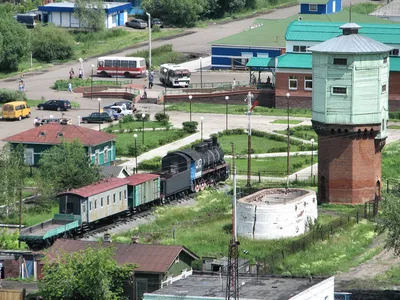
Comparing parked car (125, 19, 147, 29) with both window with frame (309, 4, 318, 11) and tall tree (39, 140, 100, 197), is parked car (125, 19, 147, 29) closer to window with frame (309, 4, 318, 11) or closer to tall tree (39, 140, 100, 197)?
window with frame (309, 4, 318, 11)

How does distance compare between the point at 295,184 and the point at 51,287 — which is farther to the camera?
the point at 295,184

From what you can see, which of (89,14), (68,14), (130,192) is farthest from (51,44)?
(130,192)

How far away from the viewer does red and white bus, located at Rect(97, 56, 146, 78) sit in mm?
125250

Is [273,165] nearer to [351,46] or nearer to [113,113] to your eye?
[351,46]

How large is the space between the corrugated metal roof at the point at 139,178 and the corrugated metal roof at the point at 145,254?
56.8 feet

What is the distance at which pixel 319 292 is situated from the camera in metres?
53.6

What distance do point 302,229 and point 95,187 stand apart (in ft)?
34.7

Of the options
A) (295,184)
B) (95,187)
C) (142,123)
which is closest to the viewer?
(95,187)

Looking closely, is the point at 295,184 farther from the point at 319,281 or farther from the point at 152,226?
the point at 319,281

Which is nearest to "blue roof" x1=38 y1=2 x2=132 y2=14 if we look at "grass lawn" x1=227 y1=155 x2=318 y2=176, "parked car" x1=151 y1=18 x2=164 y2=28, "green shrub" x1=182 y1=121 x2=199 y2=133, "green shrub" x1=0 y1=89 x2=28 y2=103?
"parked car" x1=151 y1=18 x2=164 y2=28

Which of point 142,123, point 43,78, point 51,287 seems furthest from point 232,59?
point 51,287

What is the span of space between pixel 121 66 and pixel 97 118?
21.2 metres

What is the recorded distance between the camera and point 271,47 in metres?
124

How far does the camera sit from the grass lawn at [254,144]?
310 ft
